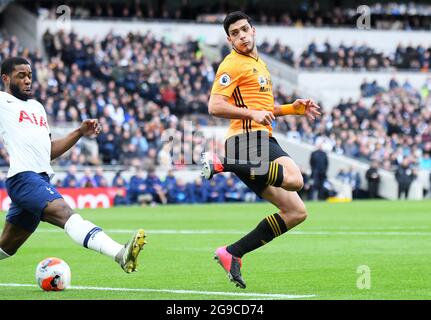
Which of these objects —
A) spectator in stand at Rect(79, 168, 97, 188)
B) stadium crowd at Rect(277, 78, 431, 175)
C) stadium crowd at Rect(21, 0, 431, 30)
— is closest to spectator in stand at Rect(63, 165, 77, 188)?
spectator in stand at Rect(79, 168, 97, 188)

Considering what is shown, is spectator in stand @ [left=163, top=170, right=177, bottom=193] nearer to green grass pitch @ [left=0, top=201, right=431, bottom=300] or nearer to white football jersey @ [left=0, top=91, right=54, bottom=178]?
green grass pitch @ [left=0, top=201, right=431, bottom=300]

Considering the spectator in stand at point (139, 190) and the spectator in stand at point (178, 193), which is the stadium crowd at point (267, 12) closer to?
the spectator in stand at point (178, 193)

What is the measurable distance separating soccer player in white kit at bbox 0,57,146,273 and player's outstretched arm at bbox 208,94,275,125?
124 cm

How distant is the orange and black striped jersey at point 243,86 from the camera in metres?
10.6

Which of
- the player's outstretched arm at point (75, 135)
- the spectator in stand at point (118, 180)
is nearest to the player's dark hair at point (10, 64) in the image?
the player's outstretched arm at point (75, 135)

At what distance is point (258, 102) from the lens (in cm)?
1079

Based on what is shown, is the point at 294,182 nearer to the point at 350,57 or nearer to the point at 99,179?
Answer: the point at 99,179

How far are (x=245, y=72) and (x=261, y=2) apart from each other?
45.6 meters

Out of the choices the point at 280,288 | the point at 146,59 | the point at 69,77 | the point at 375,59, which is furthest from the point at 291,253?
the point at 375,59

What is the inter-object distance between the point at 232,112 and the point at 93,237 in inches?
77.0

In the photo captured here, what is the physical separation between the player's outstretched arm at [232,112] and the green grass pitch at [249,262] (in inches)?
68.1

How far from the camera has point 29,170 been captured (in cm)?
1007

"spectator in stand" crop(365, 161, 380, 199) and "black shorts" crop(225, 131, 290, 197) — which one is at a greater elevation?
"black shorts" crop(225, 131, 290, 197)

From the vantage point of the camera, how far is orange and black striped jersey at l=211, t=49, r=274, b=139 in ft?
34.9
